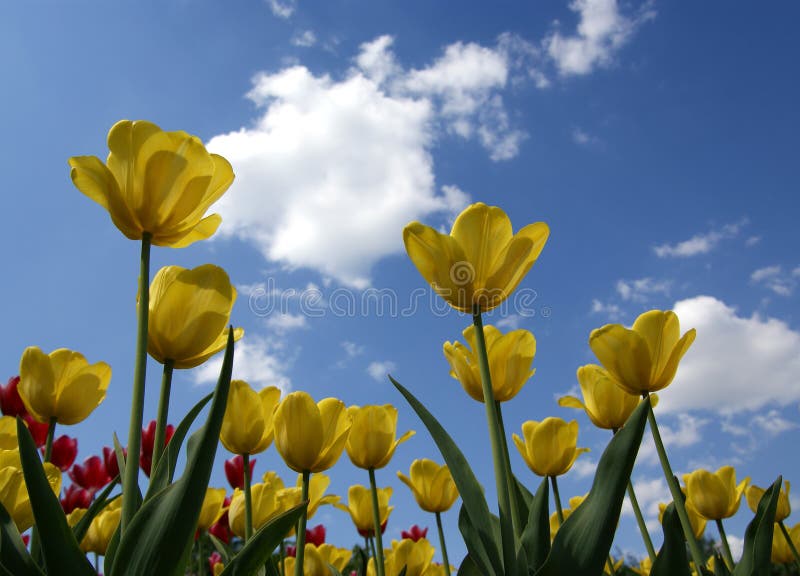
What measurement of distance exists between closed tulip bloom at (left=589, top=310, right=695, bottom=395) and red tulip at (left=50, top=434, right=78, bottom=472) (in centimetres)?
448

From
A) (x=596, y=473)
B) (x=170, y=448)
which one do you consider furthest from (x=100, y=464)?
(x=596, y=473)

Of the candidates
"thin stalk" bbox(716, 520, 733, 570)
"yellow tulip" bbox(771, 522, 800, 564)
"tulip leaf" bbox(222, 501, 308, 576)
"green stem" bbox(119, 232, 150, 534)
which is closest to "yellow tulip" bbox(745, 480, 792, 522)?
"yellow tulip" bbox(771, 522, 800, 564)

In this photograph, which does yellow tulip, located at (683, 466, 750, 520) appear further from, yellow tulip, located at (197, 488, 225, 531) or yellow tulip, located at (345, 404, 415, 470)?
yellow tulip, located at (197, 488, 225, 531)

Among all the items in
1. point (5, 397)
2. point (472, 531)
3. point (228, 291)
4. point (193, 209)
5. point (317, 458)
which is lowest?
point (472, 531)

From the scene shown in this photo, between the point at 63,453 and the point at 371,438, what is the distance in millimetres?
3358

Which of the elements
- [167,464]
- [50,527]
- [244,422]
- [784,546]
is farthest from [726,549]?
[50,527]

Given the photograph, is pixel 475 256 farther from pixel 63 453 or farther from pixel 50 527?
pixel 63 453

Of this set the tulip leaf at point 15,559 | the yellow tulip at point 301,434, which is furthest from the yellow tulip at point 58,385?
the tulip leaf at point 15,559

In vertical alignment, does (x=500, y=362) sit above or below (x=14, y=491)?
above

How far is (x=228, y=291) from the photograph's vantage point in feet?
6.51

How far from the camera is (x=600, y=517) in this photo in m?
1.62

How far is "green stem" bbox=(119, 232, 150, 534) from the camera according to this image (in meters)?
1.57

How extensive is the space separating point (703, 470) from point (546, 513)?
100 inches

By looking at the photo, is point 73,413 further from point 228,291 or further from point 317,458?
point 228,291
